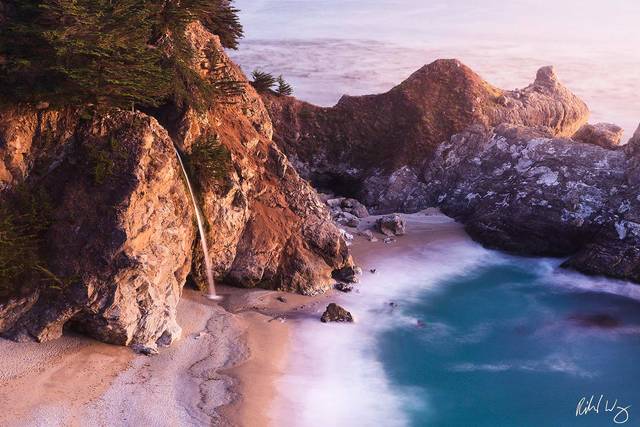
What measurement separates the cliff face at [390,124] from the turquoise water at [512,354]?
7.12 m

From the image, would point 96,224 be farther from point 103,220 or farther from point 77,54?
point 77,54

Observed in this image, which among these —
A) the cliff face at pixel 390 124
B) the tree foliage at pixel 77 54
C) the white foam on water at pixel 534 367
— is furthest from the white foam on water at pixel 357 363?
the cliff face at pixel 390 124

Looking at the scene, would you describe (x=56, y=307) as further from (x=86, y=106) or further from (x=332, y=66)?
(x=332, y=66)

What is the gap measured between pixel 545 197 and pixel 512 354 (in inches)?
273

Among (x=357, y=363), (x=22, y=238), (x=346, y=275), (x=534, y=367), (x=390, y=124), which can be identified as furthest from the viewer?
(x=390, y=124)

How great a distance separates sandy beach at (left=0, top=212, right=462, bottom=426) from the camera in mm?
10023

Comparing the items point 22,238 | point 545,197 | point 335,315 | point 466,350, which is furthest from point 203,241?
point 545,197

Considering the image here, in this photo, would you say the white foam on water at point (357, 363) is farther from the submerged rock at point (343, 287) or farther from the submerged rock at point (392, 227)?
the submerged rock at point (392, 227)

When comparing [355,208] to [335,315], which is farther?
[355,208]

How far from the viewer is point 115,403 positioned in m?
10.2

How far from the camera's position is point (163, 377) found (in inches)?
439

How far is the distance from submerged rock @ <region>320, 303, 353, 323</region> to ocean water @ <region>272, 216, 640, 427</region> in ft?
0.61

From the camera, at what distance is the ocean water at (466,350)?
1165 centimetres

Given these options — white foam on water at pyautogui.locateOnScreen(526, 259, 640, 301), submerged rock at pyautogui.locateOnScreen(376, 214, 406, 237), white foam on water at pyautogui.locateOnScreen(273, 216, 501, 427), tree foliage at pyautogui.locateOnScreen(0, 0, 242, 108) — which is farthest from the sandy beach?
white foam on water at pyautogui.locateOnScreen(526, 259, 640, 301)
